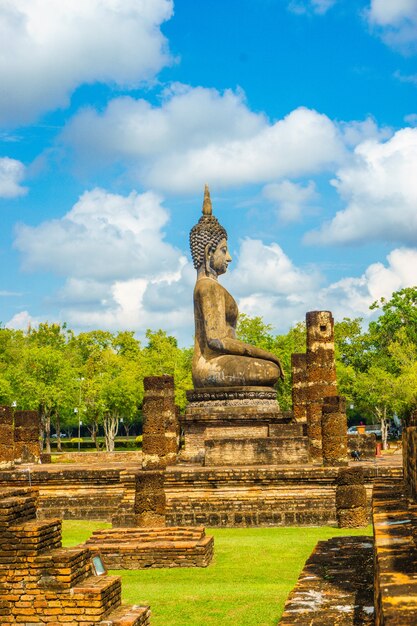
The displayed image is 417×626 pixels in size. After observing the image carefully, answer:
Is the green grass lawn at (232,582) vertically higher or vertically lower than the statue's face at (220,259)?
Answer: lower

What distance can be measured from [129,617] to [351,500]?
7.76 meters

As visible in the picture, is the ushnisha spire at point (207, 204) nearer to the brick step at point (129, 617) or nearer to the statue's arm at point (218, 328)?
the statue's arm at point (218, 328)

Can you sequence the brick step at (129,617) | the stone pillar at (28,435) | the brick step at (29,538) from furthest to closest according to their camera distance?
the stone pillar at (28,435) < the brick step at (29,538) < the brick step at (129,617)

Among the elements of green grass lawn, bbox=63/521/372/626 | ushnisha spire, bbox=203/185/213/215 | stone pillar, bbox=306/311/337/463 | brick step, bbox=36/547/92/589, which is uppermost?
ushnisha spire, bbox=203/185/213/215

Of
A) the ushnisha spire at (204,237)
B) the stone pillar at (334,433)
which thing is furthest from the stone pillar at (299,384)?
the stone pillar at (334,433)

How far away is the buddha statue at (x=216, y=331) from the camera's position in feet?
64.1

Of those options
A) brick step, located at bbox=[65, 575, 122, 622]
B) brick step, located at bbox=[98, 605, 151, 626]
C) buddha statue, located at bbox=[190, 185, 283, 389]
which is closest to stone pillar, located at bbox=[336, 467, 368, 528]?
buddha statue, located at bbox=[190, 185, 283, 389]

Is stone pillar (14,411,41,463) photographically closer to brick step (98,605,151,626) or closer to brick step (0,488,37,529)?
brick step (0,488,37,529)

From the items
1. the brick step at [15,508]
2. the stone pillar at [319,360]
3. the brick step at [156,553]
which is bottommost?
the brick step at [156,553]

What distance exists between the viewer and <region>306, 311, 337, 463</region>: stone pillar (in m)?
19.0

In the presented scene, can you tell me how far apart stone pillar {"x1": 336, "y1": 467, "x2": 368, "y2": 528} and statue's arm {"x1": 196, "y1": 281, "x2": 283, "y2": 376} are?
6.16 meters

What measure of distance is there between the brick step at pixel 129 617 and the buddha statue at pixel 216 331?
1225 cm

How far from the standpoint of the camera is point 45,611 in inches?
267

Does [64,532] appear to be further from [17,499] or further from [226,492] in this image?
[17,499]
